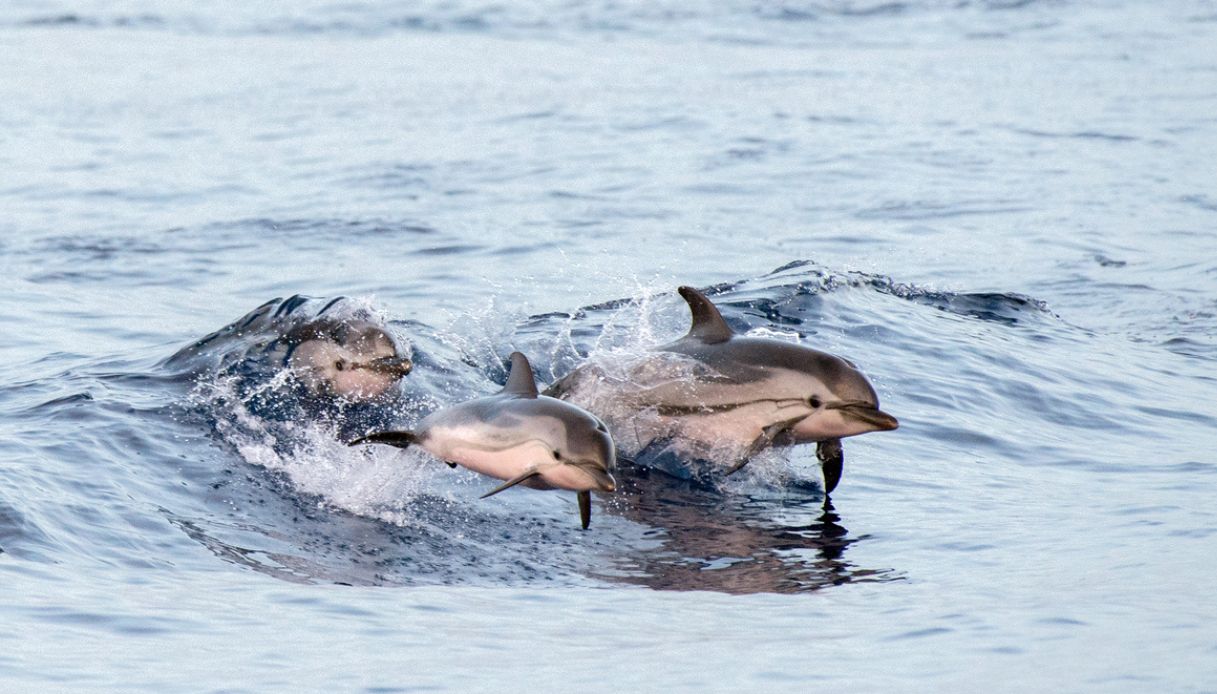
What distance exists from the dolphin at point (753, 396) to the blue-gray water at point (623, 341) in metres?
0.47

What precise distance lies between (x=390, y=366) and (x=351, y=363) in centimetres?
31

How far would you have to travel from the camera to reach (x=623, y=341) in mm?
13516

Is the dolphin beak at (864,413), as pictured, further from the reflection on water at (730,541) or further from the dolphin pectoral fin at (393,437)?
the dolphin pectoral fin at (393,437)

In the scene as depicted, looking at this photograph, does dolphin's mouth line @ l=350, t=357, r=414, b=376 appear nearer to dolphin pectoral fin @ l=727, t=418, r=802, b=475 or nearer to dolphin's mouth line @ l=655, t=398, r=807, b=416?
dolphin's mouth line @ l=655, t=398, r=807, b=416

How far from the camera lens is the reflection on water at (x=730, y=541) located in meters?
8.84

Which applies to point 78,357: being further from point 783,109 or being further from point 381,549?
point 783,109

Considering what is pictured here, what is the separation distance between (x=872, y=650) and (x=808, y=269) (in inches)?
371

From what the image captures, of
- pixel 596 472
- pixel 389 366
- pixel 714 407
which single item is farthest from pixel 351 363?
pixel 596 472

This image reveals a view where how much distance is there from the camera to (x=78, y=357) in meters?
13.8

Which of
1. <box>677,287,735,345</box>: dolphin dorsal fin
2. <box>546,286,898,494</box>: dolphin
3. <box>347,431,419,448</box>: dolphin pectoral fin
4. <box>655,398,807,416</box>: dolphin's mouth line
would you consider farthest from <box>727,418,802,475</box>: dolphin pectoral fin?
<box>347,431,419,448</box>: dolphin pectoral fin

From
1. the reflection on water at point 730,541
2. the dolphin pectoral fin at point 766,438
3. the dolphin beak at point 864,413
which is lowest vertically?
the reflection on water at point 730,541

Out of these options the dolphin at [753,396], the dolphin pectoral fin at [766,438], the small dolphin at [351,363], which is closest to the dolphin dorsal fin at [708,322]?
the dolphin at [753,396]

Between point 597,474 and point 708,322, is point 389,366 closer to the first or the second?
point 708,322

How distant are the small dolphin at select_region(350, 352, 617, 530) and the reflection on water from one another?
66 centimetres
